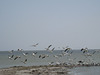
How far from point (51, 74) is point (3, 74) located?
745 cm

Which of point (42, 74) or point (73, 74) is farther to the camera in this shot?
point (73, 74)

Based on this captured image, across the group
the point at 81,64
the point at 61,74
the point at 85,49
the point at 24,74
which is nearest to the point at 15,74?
the point at 24,74

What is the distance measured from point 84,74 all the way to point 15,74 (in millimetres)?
12059

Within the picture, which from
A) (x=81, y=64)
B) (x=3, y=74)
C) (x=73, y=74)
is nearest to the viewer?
(x=3, y=74)

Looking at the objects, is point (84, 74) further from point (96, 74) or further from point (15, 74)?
point (15, 74)

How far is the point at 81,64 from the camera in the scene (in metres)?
60.7

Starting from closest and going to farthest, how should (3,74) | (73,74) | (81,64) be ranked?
(3,74) → (73,74) → (81,64)

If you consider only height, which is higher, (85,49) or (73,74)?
(85,49)

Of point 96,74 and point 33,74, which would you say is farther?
point 96,74

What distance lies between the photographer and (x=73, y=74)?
138 ft

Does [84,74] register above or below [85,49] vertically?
below

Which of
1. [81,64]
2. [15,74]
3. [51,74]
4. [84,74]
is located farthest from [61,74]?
[81,64]

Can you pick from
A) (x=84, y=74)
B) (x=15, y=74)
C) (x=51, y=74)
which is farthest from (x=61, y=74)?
(x=15, y=74)

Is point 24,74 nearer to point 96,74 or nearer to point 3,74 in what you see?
point 3,74
